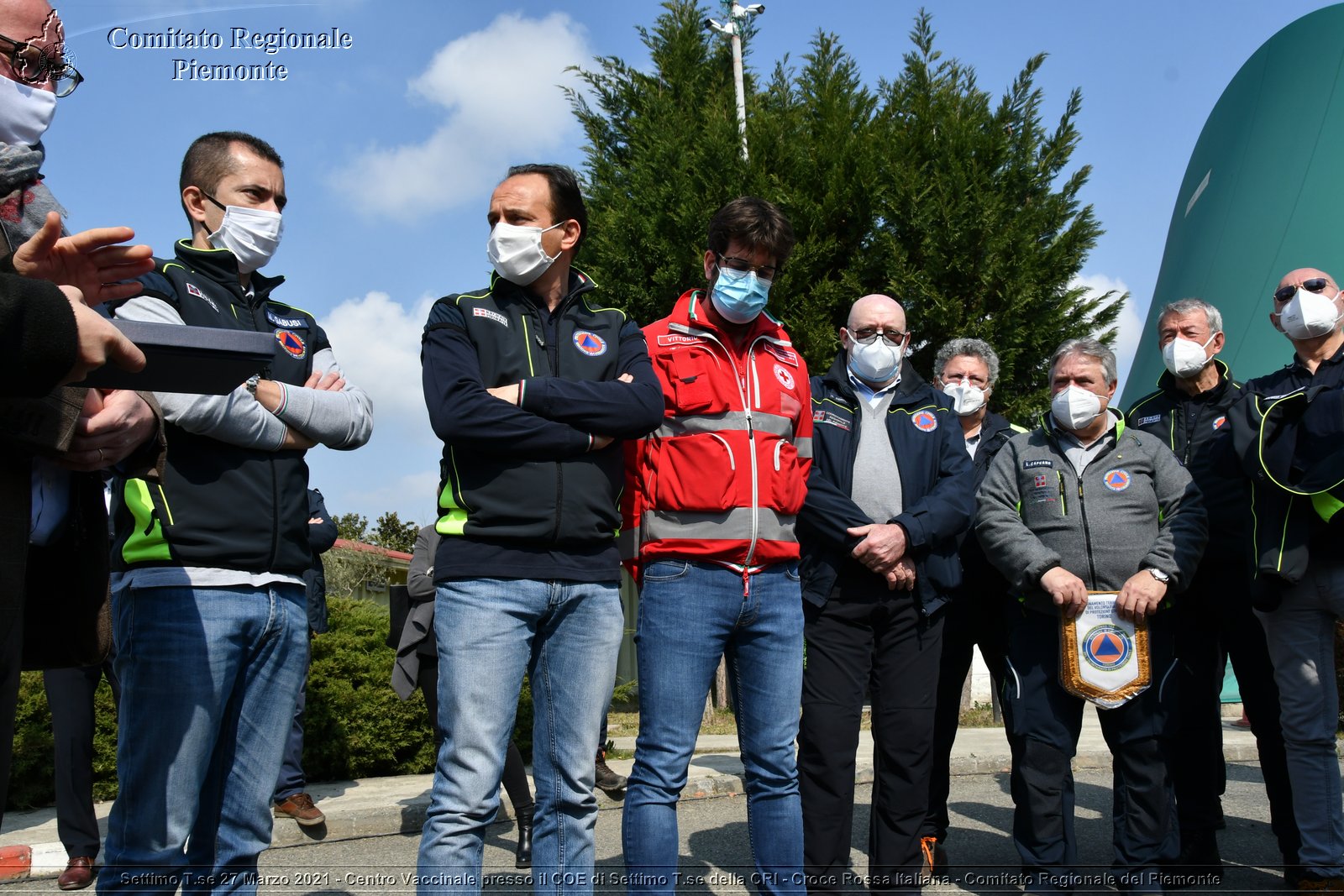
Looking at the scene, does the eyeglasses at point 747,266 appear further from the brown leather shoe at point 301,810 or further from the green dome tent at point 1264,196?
the green dome tent at point 1264,196

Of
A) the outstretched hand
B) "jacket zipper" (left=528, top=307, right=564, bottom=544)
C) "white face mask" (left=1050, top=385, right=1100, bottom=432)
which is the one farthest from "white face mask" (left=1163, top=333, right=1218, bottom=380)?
the outstretched hand

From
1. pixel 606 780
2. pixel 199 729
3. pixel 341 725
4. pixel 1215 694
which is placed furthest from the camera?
pixel 341 725

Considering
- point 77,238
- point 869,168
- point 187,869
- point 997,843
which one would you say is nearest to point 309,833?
point 187,869

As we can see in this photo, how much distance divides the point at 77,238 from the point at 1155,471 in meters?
4.29

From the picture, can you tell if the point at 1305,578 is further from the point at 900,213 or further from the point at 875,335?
the point at 900,213

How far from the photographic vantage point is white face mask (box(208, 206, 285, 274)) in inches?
127

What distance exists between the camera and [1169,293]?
14398 millimetres

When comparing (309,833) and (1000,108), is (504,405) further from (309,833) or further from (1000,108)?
(1000,108)

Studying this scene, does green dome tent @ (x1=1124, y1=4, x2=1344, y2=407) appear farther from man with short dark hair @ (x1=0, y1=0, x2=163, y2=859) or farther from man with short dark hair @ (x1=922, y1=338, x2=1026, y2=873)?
man with short dark hair @ (x1=0, y1=0, x2=163, y2=859)

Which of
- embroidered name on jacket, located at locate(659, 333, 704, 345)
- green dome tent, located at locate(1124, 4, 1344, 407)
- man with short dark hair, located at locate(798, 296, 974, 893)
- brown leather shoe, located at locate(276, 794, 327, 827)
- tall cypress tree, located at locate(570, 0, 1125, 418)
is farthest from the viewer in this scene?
green dome tent, located at locate(1124, 4, 1344, 407)

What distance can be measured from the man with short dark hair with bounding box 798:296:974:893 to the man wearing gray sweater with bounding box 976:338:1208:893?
36cm

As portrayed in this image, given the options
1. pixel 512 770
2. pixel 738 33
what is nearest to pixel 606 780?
pixel 512 770

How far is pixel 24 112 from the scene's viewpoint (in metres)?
2.23

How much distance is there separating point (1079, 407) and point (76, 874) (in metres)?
5.01
